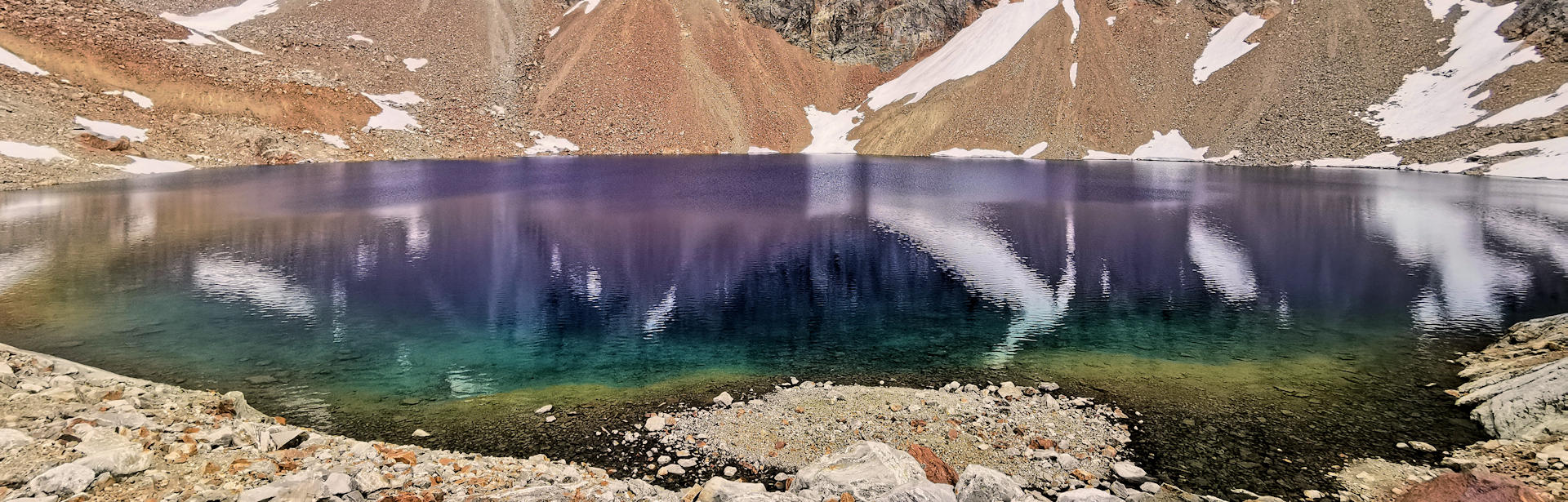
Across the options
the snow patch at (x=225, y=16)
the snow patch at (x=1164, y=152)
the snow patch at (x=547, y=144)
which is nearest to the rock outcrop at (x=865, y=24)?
the snow patch at (x=1164, y=152)

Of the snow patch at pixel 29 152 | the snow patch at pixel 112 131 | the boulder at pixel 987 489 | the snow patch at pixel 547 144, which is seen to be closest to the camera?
the boulder at pixel 987 489

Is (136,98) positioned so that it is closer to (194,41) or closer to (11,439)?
(194,41)

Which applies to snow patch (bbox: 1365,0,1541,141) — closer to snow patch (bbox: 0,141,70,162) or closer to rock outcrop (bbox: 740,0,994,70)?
rock outcrop (bbox: 740,0,994,70)

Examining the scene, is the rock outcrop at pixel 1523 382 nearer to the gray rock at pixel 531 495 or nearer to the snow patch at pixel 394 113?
the gray rock at pixel 531 495

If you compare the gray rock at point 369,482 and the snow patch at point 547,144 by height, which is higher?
the snow patch at point 547,144

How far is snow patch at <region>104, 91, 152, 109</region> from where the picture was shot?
62.0 meters

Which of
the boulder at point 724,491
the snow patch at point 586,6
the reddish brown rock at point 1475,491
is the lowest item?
the boulder at point 724,491

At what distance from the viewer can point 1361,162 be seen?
6725 centimetres

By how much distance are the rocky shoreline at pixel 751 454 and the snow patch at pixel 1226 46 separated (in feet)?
284

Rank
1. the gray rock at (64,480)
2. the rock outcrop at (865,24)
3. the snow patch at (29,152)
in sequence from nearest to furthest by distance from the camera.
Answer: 1. the gray rock at (64,480)
2. the snow patch at (29,152)
3. the rock outcrop at (865,24)

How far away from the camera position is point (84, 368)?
13305 mm

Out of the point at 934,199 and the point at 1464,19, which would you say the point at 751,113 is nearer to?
the point at 934,199

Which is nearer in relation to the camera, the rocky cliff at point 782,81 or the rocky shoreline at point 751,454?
the rocky shoreline at point 751,454

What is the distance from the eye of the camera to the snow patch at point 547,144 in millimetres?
84375
